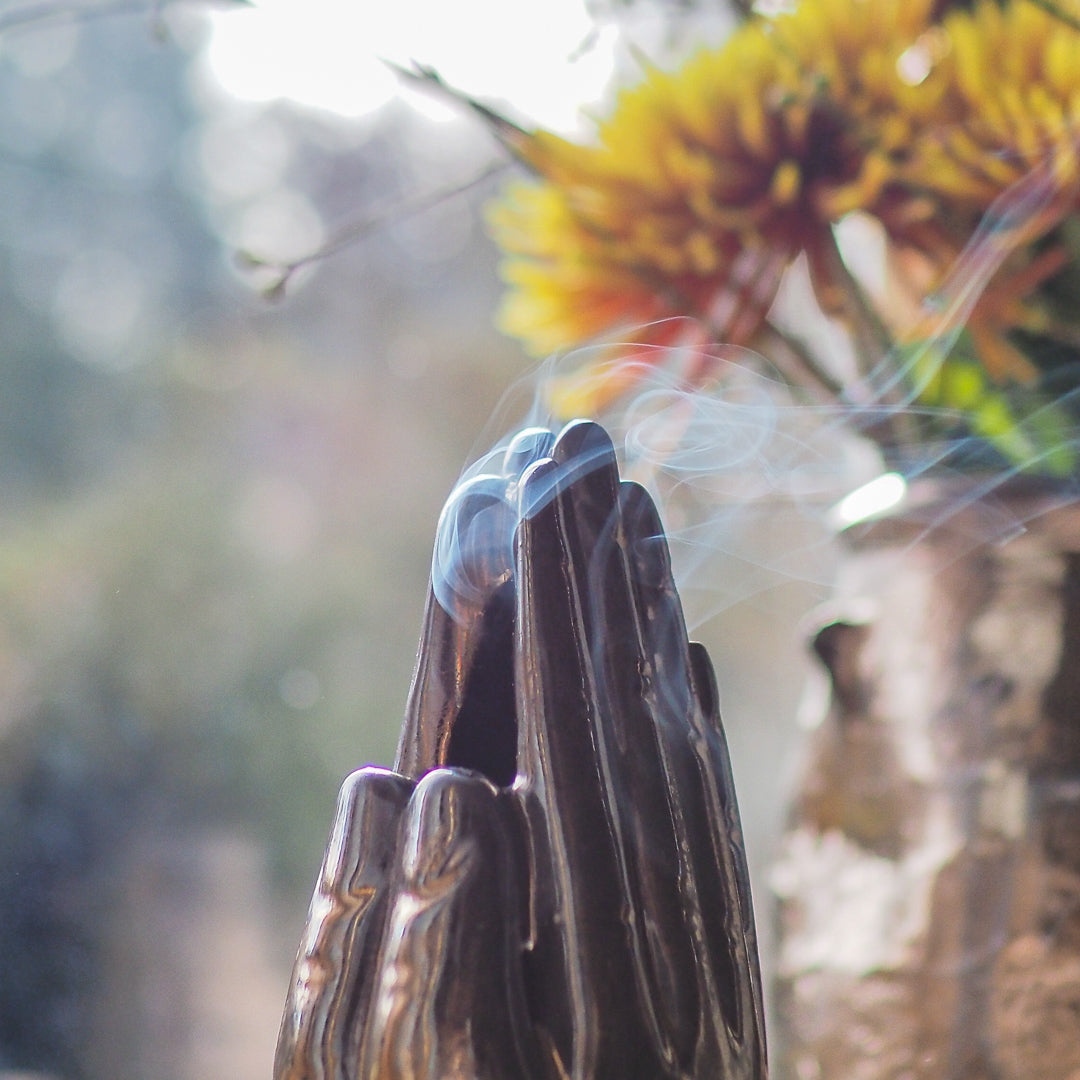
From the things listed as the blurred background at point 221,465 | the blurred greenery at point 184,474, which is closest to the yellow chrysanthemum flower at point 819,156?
the blurred background at point 221,465

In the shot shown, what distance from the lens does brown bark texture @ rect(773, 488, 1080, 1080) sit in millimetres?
412

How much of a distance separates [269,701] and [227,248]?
27 cm

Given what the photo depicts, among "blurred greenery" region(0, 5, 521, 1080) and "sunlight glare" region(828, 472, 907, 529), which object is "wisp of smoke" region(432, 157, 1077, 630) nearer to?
"sunlight glare" region(828, 472, 907, 529)

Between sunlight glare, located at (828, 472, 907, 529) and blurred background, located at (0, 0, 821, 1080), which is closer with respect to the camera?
sunlight glare, located at (828, 472, 907, 529)

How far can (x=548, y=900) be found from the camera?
290 millimetres

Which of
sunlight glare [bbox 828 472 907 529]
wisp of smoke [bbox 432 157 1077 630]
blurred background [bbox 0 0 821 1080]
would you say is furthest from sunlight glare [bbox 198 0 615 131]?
sunlight glare [bbox 828 472 907 529]

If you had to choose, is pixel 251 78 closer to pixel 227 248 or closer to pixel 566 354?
pixel 227 248

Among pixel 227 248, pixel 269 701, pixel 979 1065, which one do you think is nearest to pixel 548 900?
pixel 979 1065

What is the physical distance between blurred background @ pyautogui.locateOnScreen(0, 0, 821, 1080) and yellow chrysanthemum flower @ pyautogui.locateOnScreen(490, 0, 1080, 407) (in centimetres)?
11

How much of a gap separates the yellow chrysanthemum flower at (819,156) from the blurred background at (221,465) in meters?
0.11

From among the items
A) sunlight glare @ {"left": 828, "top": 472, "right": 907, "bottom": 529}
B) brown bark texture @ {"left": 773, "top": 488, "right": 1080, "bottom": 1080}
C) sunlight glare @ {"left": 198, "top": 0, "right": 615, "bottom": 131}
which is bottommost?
brown bark texture @ {"left": 773, "top": 488, "right": 1080, "bottom": 1080}

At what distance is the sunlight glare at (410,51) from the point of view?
649mm

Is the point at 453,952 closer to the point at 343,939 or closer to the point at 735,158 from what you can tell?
the point at 343,939

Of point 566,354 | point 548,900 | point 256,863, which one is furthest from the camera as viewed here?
point 256,863
